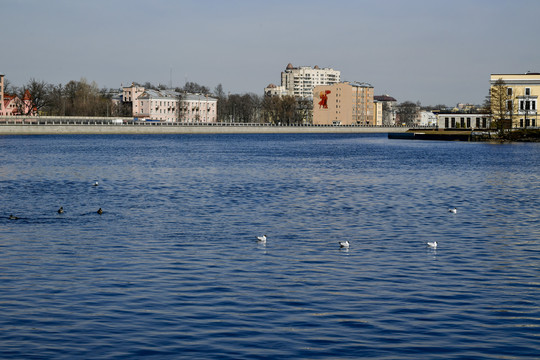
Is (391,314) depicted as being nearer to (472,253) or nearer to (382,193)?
(472,253)

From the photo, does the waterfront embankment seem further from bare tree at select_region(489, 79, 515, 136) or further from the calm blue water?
the calm blue water

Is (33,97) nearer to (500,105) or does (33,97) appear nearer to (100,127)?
(100,127)

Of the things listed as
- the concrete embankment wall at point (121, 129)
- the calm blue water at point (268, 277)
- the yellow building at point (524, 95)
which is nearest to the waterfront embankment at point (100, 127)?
the concrete embankment wall at point (121, 129)

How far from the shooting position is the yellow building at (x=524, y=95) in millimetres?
141125

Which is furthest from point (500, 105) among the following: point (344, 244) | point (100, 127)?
point (344, 244)

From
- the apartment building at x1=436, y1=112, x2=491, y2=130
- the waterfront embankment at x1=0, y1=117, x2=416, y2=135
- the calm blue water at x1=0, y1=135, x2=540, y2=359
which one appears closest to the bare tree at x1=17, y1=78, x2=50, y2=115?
the waterfront embankment at x1=0, y1=117, x2=416, y2=135

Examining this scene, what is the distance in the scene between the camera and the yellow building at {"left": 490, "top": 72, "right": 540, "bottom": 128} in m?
141

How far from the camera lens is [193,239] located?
75.4ft

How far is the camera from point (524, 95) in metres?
143

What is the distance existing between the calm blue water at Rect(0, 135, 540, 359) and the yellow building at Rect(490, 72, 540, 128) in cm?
11070

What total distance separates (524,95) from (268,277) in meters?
136

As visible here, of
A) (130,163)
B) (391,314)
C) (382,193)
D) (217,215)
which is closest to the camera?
(391,314)

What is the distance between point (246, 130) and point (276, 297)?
582ft

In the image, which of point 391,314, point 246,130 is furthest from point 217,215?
point 246,130
